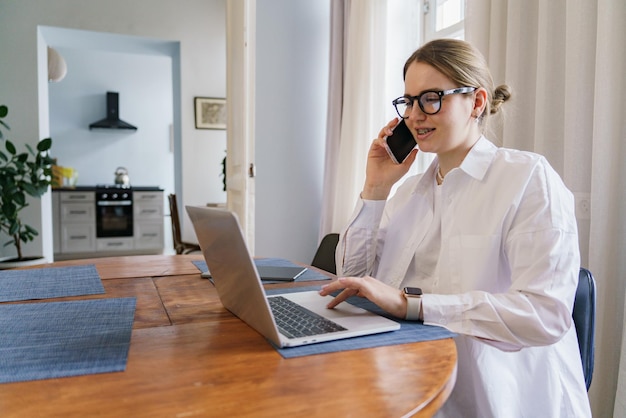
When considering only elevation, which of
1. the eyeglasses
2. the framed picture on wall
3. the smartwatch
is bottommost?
the smartwatch

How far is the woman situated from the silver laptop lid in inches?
8.7

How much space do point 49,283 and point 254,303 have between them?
31.0 inches

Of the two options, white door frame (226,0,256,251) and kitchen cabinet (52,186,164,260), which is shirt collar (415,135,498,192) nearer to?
white door frame (226,0,256,251)

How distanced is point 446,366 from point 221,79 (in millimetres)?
5676

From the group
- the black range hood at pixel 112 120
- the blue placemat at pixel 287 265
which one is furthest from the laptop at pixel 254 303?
the black range hood at pixel 112 120

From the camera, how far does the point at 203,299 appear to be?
1163 millimetres

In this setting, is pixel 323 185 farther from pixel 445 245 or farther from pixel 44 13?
pixel 44 13

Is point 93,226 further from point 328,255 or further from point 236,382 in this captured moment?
point 236,382

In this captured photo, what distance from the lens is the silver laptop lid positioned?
789 millimetres

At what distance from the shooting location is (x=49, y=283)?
1316mm

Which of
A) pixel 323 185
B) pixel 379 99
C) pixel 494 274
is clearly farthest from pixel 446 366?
pixel 323 185

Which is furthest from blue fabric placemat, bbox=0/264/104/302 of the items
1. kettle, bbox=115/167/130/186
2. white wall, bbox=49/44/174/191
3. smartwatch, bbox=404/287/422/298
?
white wall, bbox=49/44/174/191

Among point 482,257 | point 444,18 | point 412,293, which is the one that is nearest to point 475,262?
point 482,257

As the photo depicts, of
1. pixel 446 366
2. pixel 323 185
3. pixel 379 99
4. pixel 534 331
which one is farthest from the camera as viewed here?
pixel 323 185
